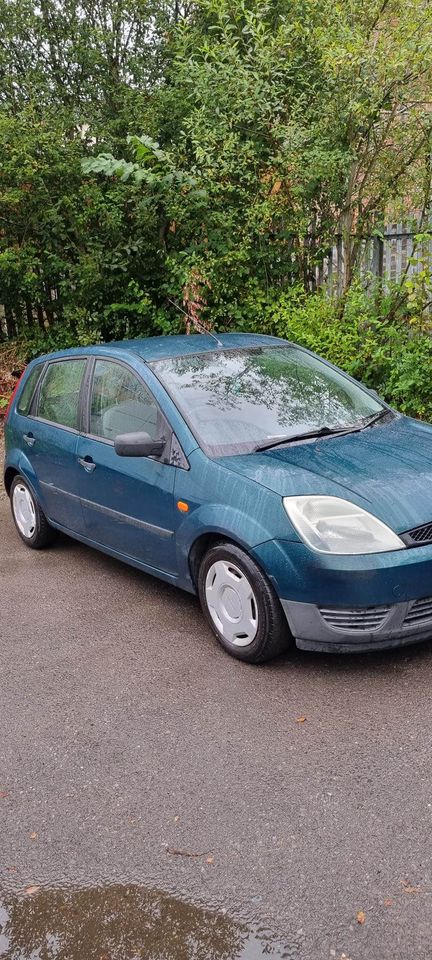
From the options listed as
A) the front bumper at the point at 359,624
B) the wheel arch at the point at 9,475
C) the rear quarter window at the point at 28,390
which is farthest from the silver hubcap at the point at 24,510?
the front bumper at the point at 359,624

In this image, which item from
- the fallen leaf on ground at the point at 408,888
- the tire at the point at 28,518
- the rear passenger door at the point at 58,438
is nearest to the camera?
the fallen leaf on ground at the point at 408,888

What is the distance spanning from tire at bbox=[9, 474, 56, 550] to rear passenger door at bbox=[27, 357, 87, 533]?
0.20 m

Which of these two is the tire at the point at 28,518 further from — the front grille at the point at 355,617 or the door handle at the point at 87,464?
the front grille at the point at 355,617

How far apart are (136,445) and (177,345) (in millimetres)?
1060

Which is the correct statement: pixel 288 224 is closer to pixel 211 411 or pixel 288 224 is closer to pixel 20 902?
pixel 211 411

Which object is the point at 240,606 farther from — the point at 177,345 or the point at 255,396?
the point at 177,345

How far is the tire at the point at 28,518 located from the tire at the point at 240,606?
2049 mm

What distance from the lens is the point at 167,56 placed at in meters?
10.2

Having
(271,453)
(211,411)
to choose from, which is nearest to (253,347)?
(211,411)

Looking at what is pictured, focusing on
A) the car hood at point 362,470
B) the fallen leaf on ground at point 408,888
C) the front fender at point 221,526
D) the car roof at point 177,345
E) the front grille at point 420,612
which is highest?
the car roof at point 177,345

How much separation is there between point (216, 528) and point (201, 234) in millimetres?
5976

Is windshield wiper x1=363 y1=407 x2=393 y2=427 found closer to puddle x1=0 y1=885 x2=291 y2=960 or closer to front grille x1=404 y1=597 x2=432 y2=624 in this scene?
front grille x1=404 y1=597 x2=432 y2=624

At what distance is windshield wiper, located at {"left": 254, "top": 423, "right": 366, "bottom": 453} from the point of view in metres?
4.25

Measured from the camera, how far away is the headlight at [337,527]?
3.55 meters
